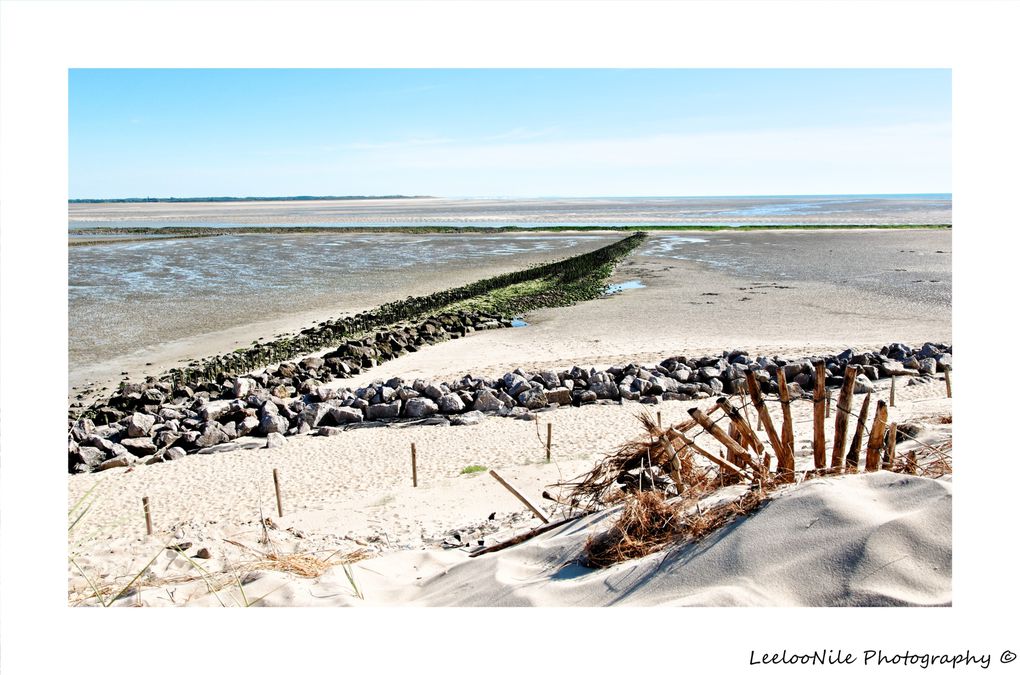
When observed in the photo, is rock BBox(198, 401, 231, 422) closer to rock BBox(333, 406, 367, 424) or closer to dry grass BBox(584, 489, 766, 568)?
rock BBox(333, 406, 367, 424)

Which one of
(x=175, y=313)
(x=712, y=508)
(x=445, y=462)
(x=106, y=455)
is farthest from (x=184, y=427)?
(x=175, y=313)

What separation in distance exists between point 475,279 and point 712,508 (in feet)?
96.9

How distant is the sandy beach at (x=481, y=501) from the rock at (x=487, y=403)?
702 mm

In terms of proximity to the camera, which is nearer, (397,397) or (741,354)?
(397,397)

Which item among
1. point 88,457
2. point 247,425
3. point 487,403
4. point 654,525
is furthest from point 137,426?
point 654,525

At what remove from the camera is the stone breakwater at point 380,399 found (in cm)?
Answer: 1262

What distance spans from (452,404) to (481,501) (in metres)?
4.56

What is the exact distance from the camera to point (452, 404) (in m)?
13.6

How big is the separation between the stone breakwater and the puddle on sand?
13.7m

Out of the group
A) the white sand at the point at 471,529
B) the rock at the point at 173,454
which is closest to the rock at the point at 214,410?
the rock at the point at 173,454

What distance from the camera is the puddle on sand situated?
30.2 metres

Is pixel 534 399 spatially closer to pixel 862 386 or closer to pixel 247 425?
pixel 247 425
